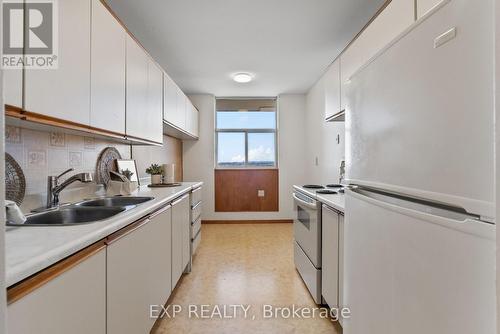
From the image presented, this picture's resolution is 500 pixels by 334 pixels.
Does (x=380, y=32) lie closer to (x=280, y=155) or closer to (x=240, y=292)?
(x=240, y=292)

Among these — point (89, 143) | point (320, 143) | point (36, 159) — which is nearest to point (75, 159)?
point (89, 143)

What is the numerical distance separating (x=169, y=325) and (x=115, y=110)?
5.08 ft

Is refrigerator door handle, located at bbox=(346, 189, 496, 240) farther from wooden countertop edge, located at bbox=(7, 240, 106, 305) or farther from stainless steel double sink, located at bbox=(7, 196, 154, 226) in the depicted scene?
stainless steel double sink, located at bbox=(7, 196, 154, 226)

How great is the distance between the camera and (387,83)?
0.78m

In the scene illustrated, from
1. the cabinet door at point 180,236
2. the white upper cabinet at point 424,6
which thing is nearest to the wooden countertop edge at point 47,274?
the cabinet door at point 180,236

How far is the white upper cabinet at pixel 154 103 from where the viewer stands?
2.25 metres

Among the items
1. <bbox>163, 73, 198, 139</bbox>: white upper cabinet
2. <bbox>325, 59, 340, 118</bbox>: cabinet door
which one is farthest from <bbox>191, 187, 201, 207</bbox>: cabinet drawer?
<bbox>325, 59, 340, 118</bbox>: cabinet door

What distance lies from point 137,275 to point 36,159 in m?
0.86

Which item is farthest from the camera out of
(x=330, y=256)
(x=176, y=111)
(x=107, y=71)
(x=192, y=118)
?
(x=192, y=118)

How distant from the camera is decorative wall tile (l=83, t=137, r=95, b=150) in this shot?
182cm

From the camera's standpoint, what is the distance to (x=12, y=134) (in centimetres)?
121

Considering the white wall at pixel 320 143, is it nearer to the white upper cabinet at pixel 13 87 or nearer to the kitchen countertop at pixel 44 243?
the kitchen countertop at pixel 44 243

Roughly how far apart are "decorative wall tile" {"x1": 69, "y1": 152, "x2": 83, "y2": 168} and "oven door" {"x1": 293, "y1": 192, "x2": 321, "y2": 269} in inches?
70.3

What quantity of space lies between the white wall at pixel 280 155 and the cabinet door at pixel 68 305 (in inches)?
149
